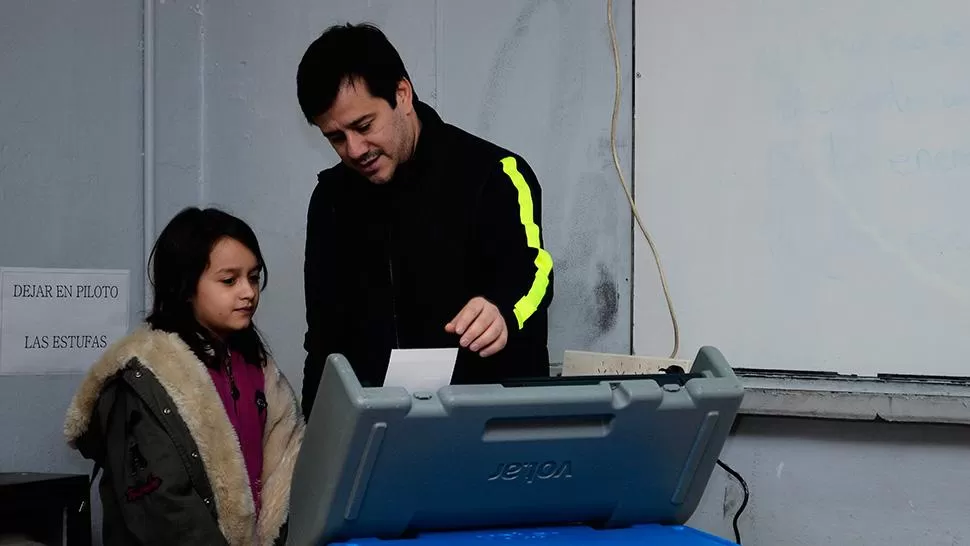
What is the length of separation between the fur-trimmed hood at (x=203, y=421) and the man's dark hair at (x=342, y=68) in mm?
493

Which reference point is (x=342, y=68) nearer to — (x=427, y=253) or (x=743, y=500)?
(x=427, y=253)

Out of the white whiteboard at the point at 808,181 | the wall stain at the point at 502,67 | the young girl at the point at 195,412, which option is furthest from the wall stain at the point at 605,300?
the young girl at the point at 195,412

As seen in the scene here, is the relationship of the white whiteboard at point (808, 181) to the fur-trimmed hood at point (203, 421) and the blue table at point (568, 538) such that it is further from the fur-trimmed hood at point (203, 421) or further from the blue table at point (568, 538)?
the blue table at point (568, 538)

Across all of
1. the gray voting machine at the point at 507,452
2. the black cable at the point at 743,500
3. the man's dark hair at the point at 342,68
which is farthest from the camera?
the black cable at the point at 743,500

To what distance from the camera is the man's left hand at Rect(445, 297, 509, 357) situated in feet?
4.08

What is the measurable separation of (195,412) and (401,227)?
0.47 meters

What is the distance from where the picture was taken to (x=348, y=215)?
182 cm

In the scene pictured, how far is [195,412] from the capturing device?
1.77m

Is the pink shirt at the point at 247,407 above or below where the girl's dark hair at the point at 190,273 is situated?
below

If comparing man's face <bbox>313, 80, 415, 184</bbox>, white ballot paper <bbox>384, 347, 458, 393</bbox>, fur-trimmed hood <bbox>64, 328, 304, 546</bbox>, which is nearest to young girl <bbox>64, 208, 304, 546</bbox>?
fur-trimmed hood <bbox>64, 328, 304, 546</bbox>

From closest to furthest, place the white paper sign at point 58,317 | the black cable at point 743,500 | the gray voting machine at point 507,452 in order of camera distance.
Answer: the gray voting machine at point 507,452
the black cable at point 743,500
the white paper sign at point 58,317

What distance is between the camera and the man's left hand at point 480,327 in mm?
1243

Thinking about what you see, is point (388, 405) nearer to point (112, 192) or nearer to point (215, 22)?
point (112, 192)

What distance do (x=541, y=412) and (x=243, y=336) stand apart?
40.7 inches
